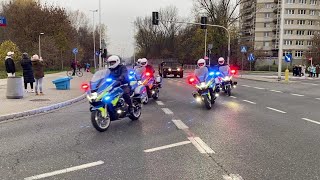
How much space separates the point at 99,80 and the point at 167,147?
8.32ft

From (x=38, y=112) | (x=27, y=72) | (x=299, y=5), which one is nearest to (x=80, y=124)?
(x=38, y=112)

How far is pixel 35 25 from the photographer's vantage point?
2235 inches

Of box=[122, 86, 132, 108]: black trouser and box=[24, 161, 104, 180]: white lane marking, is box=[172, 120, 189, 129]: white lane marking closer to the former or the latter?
box=[122, 86, 132, 108]: black trouser

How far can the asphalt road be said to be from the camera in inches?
205

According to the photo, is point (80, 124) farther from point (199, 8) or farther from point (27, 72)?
point (199, 8)

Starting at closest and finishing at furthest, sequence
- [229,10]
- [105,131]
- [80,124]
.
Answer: [105,131], [80,124], [229,10]

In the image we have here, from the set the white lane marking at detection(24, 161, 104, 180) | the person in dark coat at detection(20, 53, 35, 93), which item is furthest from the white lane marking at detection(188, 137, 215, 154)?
the person in dark coat at detection(20, 53, 35, 93)

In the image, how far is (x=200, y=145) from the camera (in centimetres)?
684

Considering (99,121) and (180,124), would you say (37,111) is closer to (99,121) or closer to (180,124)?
(99,121)

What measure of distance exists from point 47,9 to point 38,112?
52.2m

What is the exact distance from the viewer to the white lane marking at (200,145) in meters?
6.39

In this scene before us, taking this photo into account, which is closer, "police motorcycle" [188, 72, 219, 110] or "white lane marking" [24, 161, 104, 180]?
"white lane marking" [24, 161, 104, 180]

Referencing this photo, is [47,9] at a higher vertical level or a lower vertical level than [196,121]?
higher

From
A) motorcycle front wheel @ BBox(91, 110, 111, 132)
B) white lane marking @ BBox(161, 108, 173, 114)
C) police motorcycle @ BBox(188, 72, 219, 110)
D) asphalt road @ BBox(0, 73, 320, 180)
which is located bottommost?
asphalt road @ BBox(0, 73, 320, 180)
